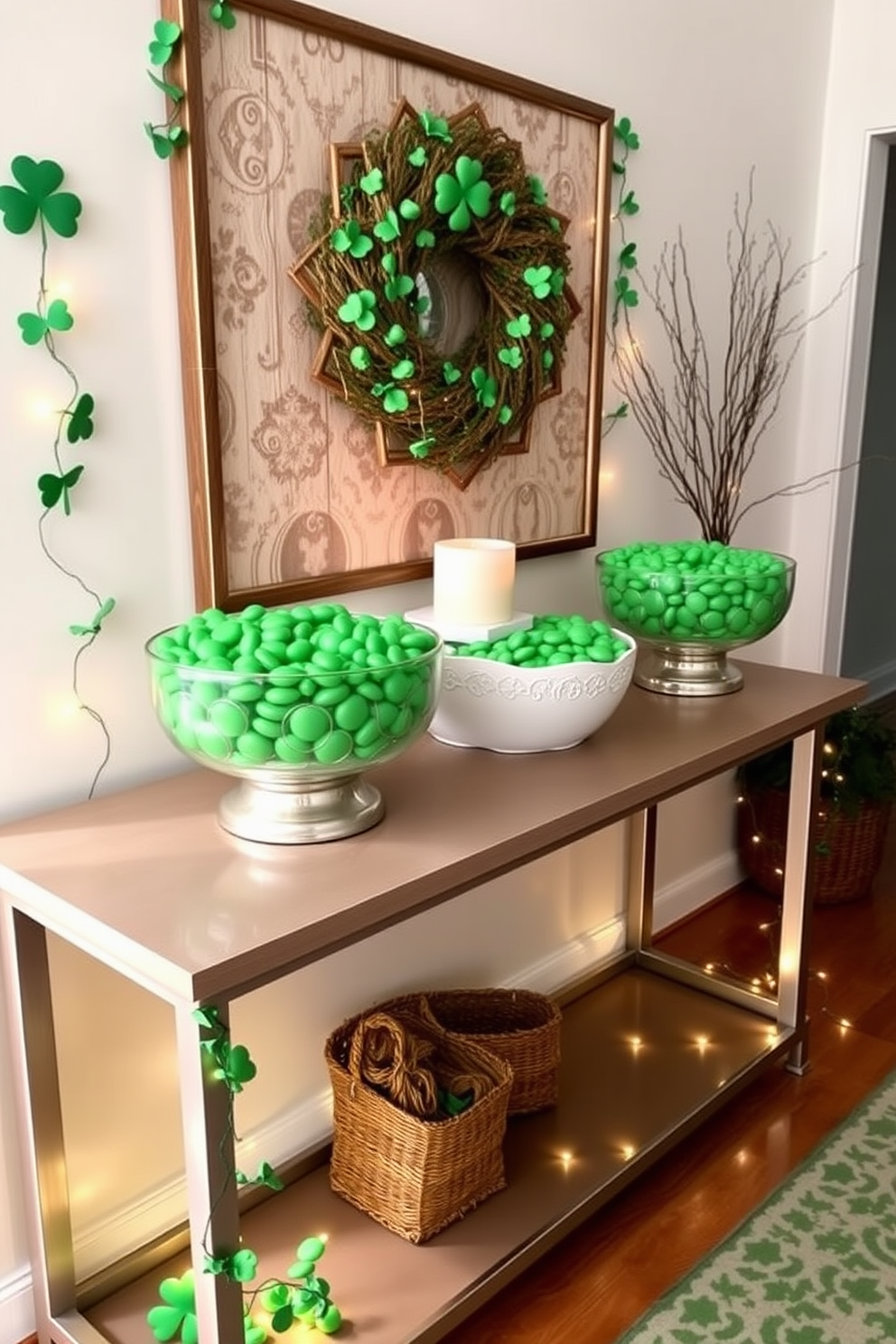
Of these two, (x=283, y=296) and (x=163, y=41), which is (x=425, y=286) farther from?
(x=163, y=41)

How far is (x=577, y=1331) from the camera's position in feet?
5.43

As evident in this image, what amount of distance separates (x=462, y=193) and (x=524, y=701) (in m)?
0.74

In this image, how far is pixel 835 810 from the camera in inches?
113

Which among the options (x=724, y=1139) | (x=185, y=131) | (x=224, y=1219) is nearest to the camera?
(x=224, y=1219)

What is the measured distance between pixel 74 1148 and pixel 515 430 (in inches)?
49.2

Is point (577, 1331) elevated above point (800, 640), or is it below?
Answer: below

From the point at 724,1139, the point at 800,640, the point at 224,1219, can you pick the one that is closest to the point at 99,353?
the point at 224,1219

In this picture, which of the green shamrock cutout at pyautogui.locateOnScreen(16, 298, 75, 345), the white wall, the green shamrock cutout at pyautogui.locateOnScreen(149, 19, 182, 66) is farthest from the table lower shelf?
the green shamrock cutout at pyautogui.locateOnScreen(149, 19, 182, 66)

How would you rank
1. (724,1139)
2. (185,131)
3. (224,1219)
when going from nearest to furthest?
1. (224,1219)
2. (185,131)
3. (724,1139)

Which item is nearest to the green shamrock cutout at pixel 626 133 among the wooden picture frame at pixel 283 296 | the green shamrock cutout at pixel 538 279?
the wooden picture frame at pixel 283 296

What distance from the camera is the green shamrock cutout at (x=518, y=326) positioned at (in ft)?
6.20

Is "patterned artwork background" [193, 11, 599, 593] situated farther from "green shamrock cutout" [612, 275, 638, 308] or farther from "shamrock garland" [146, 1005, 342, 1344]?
"shamrock garland" [146, 1005, 342, 1344]

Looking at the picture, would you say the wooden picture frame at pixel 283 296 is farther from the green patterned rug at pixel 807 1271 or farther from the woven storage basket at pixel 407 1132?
the green patterned rug at pixel 807 1271

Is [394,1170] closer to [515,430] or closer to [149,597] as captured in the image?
[149,597]
